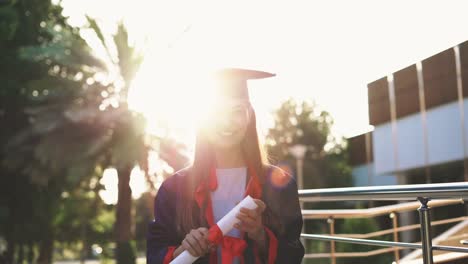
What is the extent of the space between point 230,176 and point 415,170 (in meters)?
19.9

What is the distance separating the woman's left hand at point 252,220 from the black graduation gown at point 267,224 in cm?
11

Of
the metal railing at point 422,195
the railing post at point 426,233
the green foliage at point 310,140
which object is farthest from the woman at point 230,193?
the green foliage at point 310,140

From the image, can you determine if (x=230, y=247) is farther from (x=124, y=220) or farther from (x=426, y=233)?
(x=124, y=220)

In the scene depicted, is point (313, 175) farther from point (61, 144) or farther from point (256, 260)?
point (256, 260)

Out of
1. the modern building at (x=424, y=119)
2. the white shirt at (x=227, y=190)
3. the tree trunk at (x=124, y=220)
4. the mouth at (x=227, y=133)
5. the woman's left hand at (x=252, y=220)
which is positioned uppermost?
the modern building at (x=424, y=119)

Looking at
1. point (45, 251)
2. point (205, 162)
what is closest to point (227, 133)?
point (205, 162)

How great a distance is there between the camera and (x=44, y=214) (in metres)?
25.4

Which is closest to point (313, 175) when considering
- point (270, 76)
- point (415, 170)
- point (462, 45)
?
point (415, 170)

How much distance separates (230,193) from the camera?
2.51 m

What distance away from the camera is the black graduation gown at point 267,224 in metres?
2.38

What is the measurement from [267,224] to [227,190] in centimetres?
24

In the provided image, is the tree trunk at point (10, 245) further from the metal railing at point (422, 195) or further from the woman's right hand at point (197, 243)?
the woman's right hand at point (197, 243)

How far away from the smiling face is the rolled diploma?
1.10 feet

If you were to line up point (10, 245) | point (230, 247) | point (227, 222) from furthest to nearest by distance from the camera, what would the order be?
1. point (10, 245)
2. point (230, 247)
3. point (227, 222)
